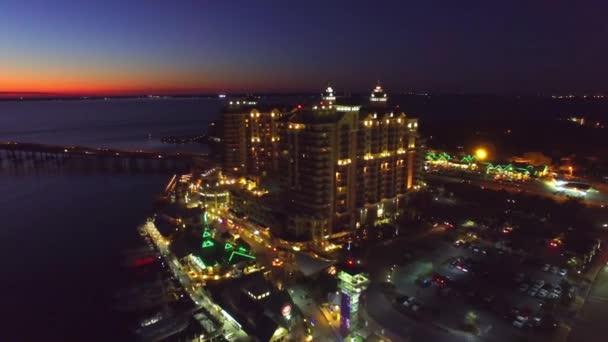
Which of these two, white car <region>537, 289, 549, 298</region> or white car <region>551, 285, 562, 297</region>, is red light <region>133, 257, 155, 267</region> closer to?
white car <region>537, 289, 549, 298</region>

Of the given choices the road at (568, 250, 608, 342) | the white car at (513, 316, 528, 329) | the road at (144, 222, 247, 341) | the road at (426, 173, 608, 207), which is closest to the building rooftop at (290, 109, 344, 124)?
the road at (144, 222, 247, 341)

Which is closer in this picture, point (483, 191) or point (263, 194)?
point (263, 194)

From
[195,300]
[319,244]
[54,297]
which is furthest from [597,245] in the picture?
[54,297]

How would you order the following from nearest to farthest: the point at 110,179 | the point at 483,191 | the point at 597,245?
the point at 597,245, the point at 483,191, the point at 110,179

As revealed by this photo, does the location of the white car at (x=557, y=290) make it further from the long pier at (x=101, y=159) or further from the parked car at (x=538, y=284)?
the long pier at (x=101, y=159)

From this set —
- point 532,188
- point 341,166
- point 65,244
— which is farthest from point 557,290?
point 65,244

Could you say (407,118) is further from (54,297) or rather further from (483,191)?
(54,297)

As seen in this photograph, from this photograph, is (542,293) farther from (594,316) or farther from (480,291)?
(480,291)

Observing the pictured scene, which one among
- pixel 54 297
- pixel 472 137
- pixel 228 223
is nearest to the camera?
pixel 54 297

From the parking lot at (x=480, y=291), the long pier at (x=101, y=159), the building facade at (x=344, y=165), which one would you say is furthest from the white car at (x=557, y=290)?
the long pier at (x=101, y=159)
